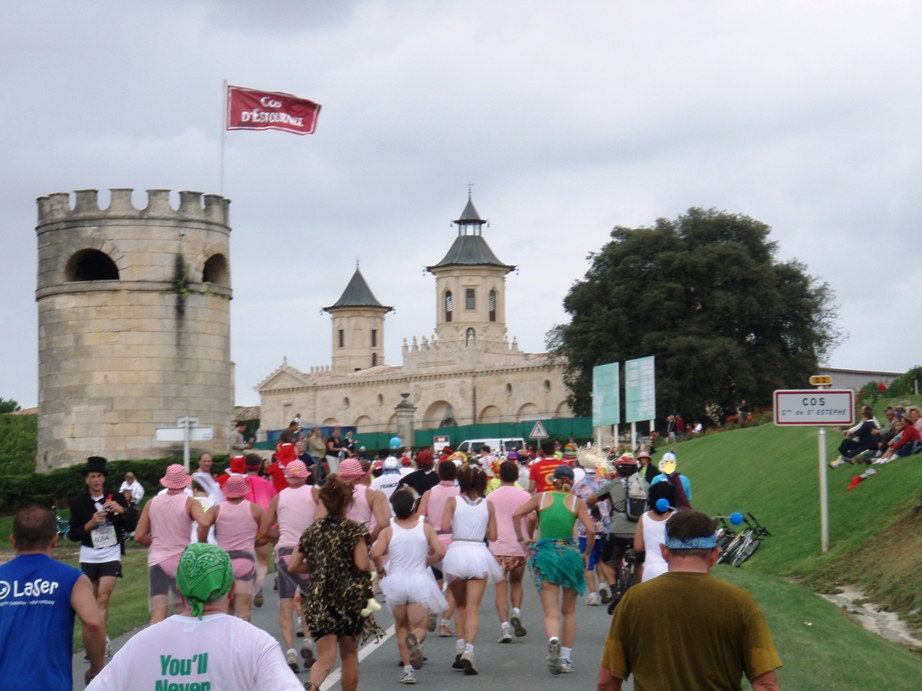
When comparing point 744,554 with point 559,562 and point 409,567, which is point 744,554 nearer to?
point 559,562

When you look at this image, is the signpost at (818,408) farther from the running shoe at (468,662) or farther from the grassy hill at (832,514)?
the running shoe at (468,662)

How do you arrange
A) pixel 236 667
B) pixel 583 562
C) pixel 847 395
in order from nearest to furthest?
pixel 236 667 < pixel 583 562 < pixel 847 395

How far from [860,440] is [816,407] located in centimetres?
397

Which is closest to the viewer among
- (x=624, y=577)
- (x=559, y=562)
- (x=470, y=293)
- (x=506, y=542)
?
(x=559, y=562)

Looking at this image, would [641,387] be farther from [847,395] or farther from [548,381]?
[548,381]

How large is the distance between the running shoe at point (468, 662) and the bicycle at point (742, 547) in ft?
38.9

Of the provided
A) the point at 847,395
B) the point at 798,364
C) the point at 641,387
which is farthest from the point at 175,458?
the point at 798,364

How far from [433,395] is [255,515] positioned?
102548 mm

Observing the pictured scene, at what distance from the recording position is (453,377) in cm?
11331

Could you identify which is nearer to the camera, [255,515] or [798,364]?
[255,515]

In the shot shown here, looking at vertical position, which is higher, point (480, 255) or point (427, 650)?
point (480, 255)

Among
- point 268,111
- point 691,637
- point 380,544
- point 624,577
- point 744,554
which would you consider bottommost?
point 744,554

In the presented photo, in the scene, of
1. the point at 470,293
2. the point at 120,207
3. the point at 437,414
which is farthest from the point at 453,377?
the point at 120,207

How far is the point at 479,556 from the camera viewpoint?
39.8ft
